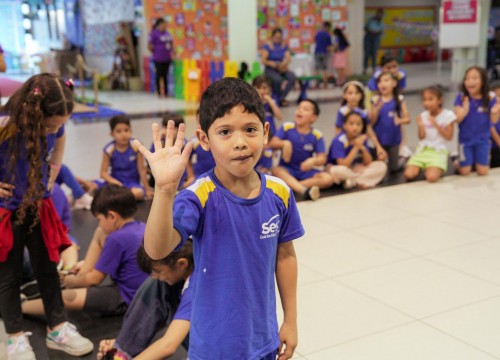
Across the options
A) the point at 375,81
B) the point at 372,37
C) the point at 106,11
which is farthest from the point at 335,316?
the point at 372,37

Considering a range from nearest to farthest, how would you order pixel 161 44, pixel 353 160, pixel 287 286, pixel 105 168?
pixel 287 286, pixel 105 168, pixel 353 160, pixel 161 44

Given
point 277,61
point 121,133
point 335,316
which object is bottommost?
point 335,316

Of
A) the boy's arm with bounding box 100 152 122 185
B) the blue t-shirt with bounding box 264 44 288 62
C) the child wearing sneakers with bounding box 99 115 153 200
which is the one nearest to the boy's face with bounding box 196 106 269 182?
the child wearing sneakers with bounding box 99 115 153 200

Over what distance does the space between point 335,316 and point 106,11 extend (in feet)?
43.1

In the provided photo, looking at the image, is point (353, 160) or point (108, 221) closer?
point (108, 221)

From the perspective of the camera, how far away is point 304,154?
530cm

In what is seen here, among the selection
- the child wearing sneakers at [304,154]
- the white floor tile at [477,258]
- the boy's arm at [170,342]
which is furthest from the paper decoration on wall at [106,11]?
the boy's arm at [170,342]

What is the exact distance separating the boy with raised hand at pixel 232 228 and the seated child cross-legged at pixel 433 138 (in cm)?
418

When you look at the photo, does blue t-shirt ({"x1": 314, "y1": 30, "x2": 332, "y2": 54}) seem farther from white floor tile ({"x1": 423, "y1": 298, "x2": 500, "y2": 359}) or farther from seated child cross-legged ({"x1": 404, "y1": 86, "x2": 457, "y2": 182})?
white floor tile ({"x1": 423, "y1": 298, "x2": 500, "y2": 359})

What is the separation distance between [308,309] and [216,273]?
62.0 inches

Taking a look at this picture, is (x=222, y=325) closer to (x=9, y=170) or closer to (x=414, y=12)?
(x=9, y=170)

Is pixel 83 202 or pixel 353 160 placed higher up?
pixel 353 160

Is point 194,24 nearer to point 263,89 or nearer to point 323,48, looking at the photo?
point 323,48

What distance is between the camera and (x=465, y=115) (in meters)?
5.73
